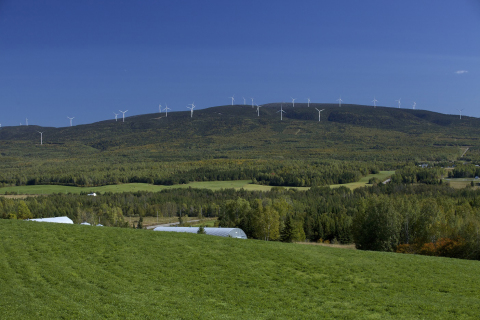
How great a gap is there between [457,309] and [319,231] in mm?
50580

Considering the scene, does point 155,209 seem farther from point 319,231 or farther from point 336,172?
point 336,172

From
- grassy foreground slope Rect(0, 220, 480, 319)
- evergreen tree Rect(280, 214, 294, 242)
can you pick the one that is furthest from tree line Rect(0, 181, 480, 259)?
grassy foreground slope Rect(0, 220, 480, 319)

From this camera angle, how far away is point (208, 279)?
21.9 m

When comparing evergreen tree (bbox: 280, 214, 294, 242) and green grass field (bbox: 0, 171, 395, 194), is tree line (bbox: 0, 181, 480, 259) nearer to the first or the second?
evergreen tree (bbox: 280, 214, 294, 242)

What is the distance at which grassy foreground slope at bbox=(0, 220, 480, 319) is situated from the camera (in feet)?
57.0

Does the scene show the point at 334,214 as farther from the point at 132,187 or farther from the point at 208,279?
the point at 132,187

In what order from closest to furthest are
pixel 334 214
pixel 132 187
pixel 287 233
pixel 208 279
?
pixel 208 279 < pixel 287 233 < pixel 334 214 < pixel 132 187

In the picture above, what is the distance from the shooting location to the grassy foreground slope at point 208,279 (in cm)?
1738

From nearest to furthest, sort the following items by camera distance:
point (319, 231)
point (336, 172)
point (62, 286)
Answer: point (62, 286), point (319, 231), point (336, 172)

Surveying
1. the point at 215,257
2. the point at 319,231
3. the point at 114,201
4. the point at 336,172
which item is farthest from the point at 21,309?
the point at 336,172

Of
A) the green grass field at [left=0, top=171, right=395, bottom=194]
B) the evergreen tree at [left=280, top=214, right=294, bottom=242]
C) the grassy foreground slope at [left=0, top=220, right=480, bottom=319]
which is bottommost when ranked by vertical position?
the green grass field at [left=0, top=171, right=395, bottom=194]

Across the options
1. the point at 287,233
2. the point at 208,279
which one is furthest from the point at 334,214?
the point at 208,279

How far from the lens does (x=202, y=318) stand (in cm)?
1642

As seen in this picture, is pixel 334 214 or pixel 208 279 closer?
pixel 208 279
